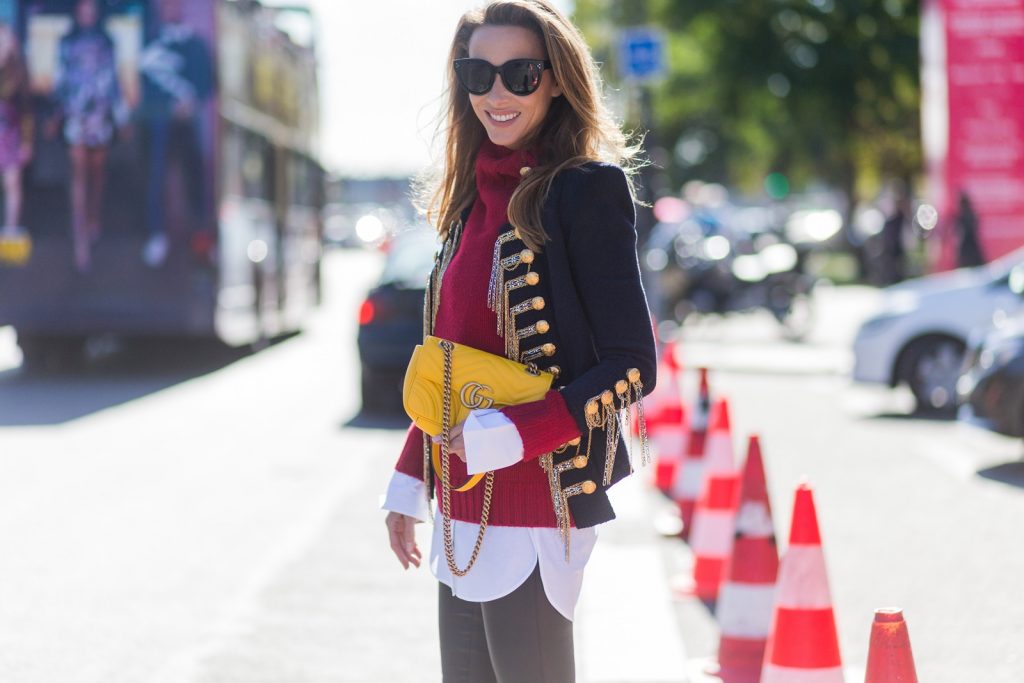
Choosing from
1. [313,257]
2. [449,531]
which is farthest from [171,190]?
[449,531]

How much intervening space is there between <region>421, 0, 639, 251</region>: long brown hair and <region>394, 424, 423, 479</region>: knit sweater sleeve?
1.37 feet

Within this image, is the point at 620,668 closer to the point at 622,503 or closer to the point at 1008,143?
the point at 622,503

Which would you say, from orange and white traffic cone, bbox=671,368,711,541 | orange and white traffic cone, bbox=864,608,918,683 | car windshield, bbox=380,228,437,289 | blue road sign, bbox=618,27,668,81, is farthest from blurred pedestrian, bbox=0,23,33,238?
orange and white traffic cone, bbox=864,608,918,683

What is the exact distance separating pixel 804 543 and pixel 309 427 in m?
8.16

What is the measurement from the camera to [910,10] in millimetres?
39031

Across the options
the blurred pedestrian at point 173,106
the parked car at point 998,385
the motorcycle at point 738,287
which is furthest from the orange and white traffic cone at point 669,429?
the motorcycle at point 738,287

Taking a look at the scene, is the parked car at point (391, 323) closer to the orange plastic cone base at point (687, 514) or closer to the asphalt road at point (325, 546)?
the asphalt road at point (325, 546)

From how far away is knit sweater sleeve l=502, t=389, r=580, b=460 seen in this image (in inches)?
108

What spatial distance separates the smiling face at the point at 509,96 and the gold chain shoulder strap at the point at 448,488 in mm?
424

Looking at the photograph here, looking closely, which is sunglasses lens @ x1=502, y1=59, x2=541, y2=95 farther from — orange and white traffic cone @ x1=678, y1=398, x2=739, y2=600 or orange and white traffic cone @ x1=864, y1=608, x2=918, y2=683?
orange and white traffic cone @ x1=678, y1=398, x2=739, y2=600

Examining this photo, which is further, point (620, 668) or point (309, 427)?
point (309, 427)

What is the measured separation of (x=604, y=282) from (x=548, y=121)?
1.30ft

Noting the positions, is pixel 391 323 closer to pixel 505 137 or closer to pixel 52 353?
pixel 52 353

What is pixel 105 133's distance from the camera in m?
15.0
